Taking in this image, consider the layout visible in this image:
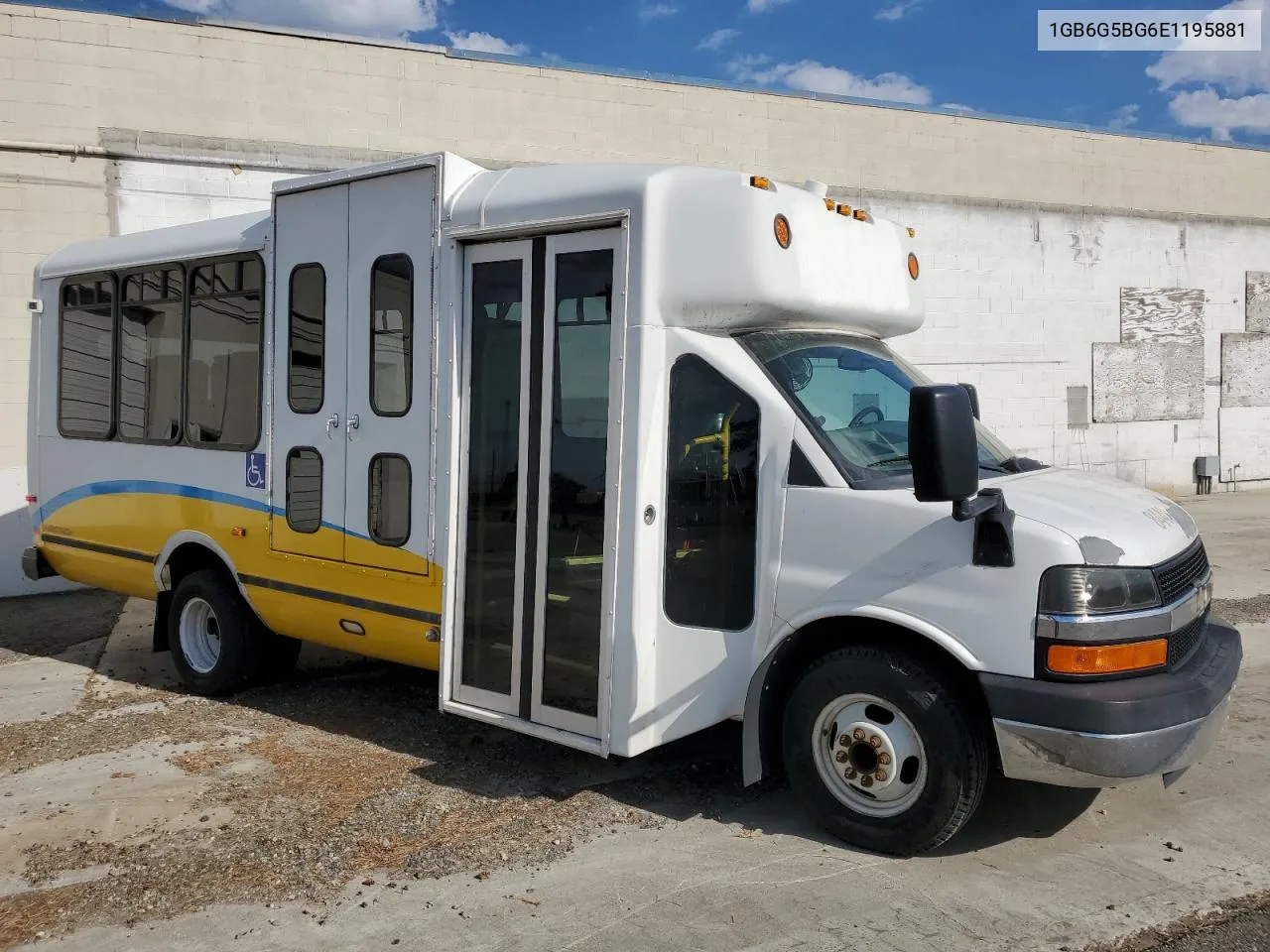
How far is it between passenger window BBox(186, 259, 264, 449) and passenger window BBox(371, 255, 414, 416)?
106 cm

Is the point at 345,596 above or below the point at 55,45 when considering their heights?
below

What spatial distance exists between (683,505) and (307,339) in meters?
2.59

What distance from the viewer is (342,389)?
19.4 feet

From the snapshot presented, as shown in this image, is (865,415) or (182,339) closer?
(865,415)

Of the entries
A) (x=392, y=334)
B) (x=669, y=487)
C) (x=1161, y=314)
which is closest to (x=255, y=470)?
(x=392, y=334)

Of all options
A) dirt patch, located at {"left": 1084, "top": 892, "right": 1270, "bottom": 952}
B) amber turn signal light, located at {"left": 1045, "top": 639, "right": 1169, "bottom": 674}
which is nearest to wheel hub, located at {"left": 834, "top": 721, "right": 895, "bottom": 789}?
amber turn signal light, located at {"left": 1045, "top": 639, "right": 1169, "bottom": 674}

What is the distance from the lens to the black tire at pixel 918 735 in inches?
163

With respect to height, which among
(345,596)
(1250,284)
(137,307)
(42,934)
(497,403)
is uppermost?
(1250,284)

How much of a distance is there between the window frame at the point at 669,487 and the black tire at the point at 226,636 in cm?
322

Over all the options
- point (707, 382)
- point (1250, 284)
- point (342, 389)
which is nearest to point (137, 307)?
point (342, 389)

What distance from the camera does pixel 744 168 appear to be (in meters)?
14.8

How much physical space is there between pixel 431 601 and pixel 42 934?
84.3 inches

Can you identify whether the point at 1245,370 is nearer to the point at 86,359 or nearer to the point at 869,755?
the point at 869,755

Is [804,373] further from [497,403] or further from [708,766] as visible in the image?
[708,766]
